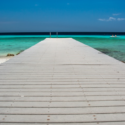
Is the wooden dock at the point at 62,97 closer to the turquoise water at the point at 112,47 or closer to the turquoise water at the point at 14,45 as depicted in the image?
the turquoise water at the point at 112,47

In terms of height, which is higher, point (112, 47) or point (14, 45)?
point (14, 45)

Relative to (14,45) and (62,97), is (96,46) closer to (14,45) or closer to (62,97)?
(14,45)

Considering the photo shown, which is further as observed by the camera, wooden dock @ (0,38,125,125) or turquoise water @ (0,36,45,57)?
turquoise water @ (0,36,45,57)

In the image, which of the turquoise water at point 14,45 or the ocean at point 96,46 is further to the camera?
the turquoise water at point 14,45

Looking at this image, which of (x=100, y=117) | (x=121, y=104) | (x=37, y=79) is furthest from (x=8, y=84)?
(x=121, y=104)

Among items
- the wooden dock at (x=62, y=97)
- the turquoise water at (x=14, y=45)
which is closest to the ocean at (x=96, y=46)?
the turquoise water at (x=14, y=45)

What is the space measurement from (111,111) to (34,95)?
107 cm

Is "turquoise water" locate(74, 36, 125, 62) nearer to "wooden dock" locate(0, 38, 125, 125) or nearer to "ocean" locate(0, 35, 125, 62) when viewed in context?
"ocean" locate(0, 35, 125, 62)

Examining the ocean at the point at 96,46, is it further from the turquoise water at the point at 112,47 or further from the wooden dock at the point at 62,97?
the wooden dock at the point at 62,97

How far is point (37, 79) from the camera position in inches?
108

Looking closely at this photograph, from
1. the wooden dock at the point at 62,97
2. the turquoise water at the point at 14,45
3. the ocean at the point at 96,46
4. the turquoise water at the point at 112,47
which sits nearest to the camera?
the wooden dock at the point at 62,97

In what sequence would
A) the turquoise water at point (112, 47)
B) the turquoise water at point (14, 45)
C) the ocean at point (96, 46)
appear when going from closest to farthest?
the turquoise water at point (112, 47) < the ocean at point (96, 46) < the turquoise water at point (14, 45)

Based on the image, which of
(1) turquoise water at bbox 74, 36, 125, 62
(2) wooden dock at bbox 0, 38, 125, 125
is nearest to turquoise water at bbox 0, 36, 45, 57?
(1) turquoise water at bbox 74, 36, 125, 62

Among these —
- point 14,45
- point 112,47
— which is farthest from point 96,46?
point 14,45
